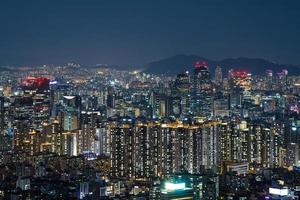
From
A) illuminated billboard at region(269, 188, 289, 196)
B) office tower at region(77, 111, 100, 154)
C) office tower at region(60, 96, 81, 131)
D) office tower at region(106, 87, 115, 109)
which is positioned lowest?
illuminated billboard at region(269, 188, 289, 196)

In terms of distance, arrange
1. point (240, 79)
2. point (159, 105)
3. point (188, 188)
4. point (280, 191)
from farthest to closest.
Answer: point (240, 79)
point (159, 105)
point (280, 191)
point (188, 188)

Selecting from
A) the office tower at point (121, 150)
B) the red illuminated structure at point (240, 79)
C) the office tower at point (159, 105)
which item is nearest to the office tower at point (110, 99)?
the office tower at point (159, 105)

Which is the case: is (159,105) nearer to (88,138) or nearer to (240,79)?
(88,138)

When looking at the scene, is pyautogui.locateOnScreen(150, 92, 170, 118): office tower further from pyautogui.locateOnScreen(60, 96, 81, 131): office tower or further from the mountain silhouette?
the mountain silhouette

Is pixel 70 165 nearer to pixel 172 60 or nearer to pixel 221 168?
pixel 221 168

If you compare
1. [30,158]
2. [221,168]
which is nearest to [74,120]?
[30,158]

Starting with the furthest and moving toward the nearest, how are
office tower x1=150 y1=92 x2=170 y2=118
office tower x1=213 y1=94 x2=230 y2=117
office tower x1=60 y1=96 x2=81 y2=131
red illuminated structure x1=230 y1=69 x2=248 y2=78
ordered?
1. red illuminated structure x1=230 y1=69 x2=248 y2=78
2. office tower x1=213 y1=94 x2=230 y2=117
3. office tower x1=150 y1=92 x2=170 y2=118
4. office tower x1=60 y1=96 x2=81 y2=131

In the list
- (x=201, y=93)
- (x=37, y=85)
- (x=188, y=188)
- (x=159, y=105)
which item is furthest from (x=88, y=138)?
(x=201, y=93)

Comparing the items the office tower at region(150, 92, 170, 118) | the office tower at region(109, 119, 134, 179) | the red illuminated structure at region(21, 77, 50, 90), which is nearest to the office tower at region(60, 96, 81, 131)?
the office tower at region(109, 119, 134, 179)
